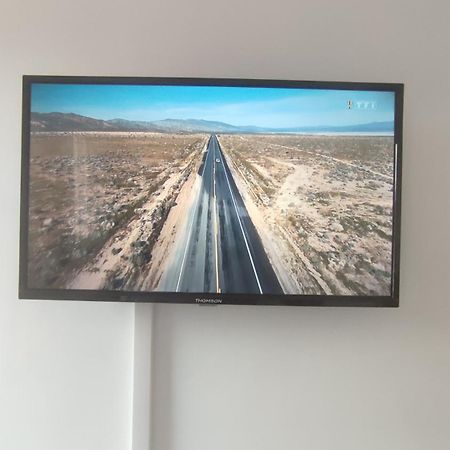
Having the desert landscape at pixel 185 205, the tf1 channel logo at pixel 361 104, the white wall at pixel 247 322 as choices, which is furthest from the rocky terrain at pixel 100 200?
the tf1 channel logo at pixel 361 104

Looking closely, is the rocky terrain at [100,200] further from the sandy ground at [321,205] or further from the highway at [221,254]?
the sandy ground at [321,205]

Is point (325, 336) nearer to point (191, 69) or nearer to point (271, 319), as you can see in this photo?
point (271, 319)

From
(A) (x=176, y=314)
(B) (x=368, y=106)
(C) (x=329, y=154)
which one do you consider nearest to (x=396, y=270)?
(C) (x=329, y=154)

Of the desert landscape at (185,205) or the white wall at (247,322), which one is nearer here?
the desert landscape at (185,205)

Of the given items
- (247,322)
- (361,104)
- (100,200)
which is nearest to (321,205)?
(361,104)

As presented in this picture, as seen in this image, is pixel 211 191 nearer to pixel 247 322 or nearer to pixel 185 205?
pixel 185 205

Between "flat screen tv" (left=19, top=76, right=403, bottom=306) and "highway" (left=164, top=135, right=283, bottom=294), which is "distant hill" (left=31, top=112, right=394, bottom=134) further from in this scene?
"highway" (left=164, top=135, right=283, bottom=294)
